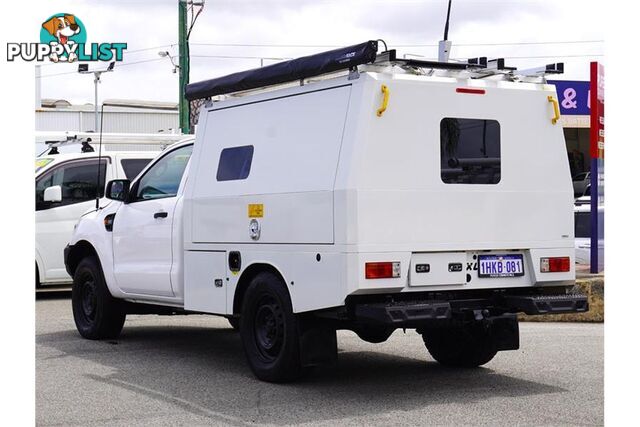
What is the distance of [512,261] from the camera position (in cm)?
845

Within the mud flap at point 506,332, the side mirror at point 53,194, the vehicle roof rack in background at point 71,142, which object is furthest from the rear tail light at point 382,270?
the vehicle roof rack in background at point 71,142

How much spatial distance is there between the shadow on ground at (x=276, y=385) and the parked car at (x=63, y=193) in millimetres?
4565

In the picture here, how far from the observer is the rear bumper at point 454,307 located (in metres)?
A: 7.63

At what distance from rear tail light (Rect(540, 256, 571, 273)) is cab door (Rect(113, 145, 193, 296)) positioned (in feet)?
11.2

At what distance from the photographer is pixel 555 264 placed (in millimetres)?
8641

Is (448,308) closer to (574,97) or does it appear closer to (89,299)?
(89,299)

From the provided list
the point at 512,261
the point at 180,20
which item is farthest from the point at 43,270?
the point at 180,20

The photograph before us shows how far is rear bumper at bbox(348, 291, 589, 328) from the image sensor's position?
7633mm

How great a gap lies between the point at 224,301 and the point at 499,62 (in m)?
3.07

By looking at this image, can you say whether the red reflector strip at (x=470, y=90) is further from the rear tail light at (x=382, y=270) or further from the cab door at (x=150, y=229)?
the cab door at (x=150, y=229)

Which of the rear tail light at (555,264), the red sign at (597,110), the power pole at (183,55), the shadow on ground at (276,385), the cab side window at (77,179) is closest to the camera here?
the shadow on ground at (276,385)

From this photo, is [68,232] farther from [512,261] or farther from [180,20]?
[180,20]

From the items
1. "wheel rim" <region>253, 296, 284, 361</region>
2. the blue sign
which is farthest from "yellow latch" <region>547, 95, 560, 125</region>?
the blue sign

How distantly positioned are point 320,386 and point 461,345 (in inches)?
59.7
